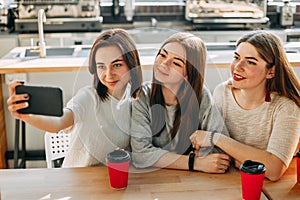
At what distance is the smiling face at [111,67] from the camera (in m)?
1.45

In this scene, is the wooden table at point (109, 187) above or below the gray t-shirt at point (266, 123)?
below

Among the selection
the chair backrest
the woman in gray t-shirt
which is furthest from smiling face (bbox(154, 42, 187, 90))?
the chair backrest

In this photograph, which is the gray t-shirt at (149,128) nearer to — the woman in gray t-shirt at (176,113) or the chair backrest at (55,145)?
the woman in gray t-shirt at (176,113)

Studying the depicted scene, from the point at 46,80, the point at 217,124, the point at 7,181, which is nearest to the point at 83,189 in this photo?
the point at 7,181

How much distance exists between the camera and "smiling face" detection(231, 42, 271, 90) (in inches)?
59.6

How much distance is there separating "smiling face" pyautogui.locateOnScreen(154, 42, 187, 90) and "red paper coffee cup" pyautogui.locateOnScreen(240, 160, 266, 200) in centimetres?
36

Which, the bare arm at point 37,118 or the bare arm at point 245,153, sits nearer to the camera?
the bare arm at point 37,118

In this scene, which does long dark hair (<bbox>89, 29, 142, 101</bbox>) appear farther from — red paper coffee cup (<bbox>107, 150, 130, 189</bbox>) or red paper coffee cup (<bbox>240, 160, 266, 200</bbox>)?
red paper coffee cup (<bbox>240, 160, 266, 200</bbox>)

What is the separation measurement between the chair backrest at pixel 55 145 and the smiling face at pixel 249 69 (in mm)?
844

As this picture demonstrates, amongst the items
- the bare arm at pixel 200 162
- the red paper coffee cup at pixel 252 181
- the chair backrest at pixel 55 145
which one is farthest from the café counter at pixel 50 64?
the red paper coffee cup at pixel 252 181

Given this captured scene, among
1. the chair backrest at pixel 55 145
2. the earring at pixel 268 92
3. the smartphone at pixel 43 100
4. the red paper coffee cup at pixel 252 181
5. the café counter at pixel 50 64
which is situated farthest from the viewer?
the café counter at pixel 50 64

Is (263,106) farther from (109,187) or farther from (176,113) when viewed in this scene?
(109,187)

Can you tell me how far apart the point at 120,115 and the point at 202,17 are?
2646 mm

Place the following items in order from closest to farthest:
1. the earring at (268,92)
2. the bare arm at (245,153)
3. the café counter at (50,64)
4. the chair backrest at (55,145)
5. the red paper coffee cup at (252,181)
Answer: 1. the red paper coffee cup at (252,181)
2. the bare arm at (245,153)
3. the earring at (268,92)
4. the chair backrest at (55,145)
5. the café counter at (50,64)
